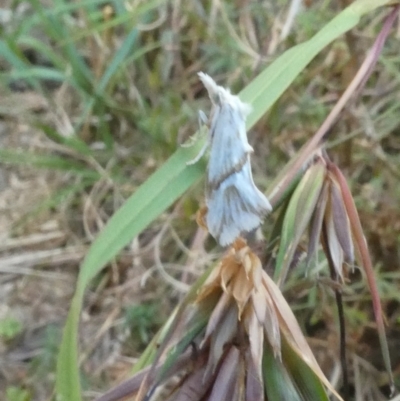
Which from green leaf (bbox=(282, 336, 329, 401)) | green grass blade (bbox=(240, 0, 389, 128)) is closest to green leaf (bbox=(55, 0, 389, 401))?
green grass blade (bbox=(240, 0, 389, 128))

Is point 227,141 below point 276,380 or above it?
above

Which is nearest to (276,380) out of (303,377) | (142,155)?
(303,377)

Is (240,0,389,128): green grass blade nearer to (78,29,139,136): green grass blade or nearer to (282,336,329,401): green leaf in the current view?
(282,336,329,401): green leaf

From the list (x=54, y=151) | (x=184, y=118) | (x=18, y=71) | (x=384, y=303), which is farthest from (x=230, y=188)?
(x=54, y=151)

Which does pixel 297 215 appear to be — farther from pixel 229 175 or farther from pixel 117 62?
pixel 117 62

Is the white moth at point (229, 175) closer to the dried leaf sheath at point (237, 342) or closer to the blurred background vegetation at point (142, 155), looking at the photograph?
the dried leaf sheath at point (237, 342)

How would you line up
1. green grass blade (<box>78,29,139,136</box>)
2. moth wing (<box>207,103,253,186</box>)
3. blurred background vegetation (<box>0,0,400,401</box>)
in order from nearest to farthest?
moth wing (<box>207,103,253,186</box>)
blurred background vegetation (<box>0,0,400,401</box>)
green grass blade (<box>78,29,139,136</box>)
